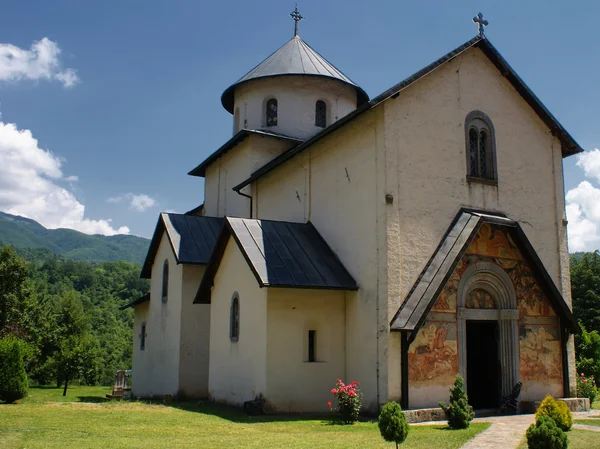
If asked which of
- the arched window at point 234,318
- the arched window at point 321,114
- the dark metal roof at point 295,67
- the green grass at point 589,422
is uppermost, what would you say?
the dark metal roof at point 295,67

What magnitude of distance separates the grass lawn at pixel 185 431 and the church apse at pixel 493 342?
1.90 m

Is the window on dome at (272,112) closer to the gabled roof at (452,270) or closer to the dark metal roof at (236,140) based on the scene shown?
the dark metal roof at (236,140)

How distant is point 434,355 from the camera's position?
14.4m

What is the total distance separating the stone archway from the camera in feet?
50.4

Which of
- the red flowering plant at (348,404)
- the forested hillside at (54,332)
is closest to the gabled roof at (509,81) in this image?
the red flowering plant at (348,404)

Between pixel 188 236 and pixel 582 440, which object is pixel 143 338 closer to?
pixel 188 236

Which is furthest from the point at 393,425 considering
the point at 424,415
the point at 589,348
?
the point at 589,348

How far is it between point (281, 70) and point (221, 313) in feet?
34.5

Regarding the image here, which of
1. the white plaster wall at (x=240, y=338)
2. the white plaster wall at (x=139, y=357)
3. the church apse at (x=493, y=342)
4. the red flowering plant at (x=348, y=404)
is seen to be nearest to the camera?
the red flowering plant at (x=348, y=404)

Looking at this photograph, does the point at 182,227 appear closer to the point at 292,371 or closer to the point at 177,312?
the point at 177,312

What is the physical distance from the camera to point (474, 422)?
13.1 m

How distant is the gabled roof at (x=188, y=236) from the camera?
2000 centimetres

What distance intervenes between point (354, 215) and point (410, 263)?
2.09 metres

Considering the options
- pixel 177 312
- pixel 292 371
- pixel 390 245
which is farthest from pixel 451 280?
pixel 177 312
